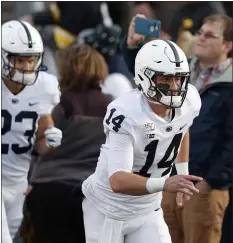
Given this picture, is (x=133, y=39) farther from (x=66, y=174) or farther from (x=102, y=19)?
(x=102, y=19)

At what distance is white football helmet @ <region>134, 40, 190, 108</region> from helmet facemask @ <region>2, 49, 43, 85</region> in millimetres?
1140

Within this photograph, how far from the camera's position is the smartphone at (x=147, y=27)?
592cm

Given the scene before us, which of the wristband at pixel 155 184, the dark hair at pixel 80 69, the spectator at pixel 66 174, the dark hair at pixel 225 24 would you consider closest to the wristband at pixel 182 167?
the wristband at pixel 155 184

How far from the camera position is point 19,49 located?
612cm

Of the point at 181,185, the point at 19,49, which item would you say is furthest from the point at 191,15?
the point at 181,185

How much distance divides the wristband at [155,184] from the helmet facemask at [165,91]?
0.46 m

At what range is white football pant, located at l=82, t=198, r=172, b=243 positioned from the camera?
5066mm

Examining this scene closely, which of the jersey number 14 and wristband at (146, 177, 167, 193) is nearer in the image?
wristband at (146, 177, 167, 193)

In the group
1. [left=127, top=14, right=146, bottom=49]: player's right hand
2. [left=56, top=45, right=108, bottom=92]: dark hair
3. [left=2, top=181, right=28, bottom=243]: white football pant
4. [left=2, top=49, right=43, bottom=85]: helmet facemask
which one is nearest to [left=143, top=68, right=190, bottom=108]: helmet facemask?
[left=127, top=14, right=146, bottom=49]: player's right hand

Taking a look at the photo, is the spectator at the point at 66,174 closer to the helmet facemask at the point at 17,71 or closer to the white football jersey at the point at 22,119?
the white football jersey at the point at 22,119

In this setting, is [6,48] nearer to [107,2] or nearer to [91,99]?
[91,99]

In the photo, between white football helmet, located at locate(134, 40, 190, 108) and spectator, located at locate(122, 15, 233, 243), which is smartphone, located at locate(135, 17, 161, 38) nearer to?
spectator, located at locate(122, 15, 233, 243)

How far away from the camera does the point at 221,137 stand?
19.4 ft

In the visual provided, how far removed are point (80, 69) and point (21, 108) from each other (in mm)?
797
